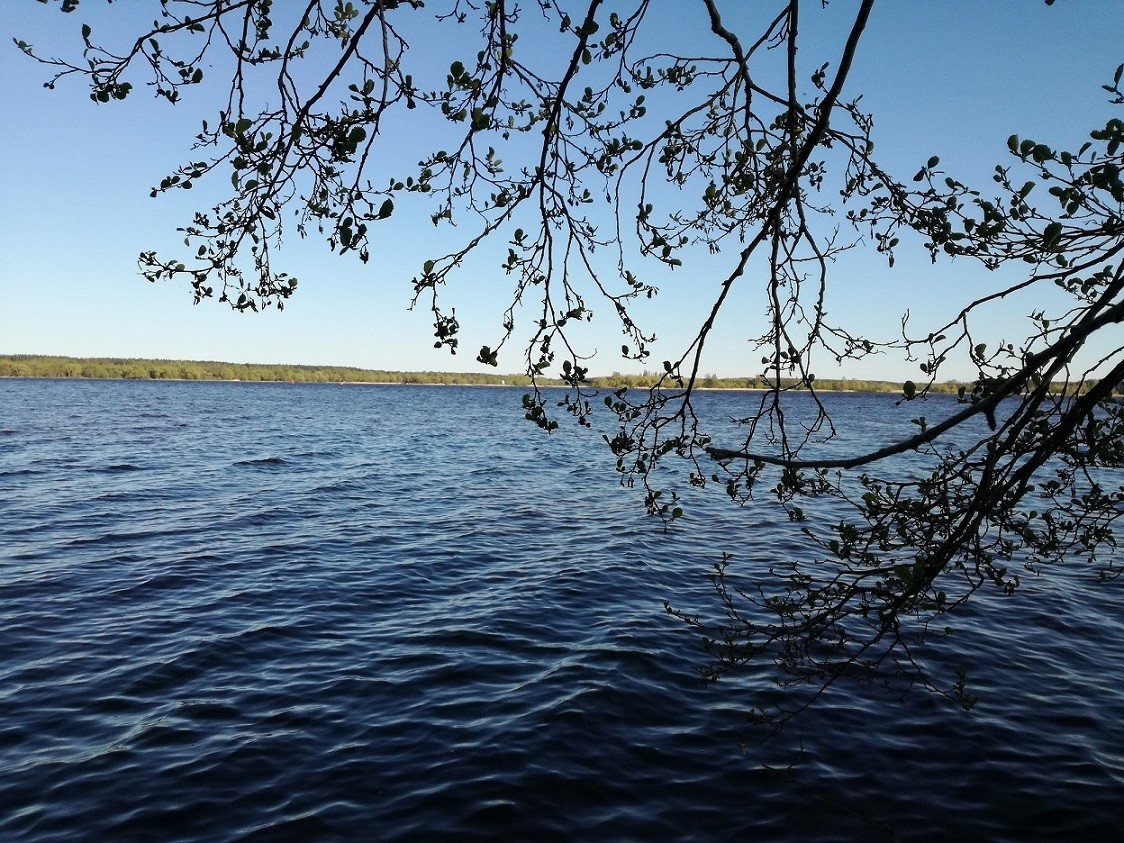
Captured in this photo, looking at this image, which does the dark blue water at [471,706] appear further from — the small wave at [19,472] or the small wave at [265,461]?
the small wave at [265,461]

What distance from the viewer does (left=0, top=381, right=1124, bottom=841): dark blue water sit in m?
8.02

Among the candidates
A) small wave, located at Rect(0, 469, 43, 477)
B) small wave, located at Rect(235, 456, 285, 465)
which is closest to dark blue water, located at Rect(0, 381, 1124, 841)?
small wave, located at Rect(0, 469, 43, 477)

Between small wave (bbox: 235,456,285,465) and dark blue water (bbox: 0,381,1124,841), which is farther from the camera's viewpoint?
small wave (bbox: 235,456,285,465)

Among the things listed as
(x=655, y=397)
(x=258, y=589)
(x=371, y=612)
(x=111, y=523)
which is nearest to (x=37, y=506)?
(x=111, y=523)

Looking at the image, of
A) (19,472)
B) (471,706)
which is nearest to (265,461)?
(19,472)

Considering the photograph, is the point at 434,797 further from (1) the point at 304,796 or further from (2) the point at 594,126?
(2) the point at 594,126

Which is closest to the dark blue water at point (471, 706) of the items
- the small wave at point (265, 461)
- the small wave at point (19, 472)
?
the small wave at point (19, 472)

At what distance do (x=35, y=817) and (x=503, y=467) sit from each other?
104 ft

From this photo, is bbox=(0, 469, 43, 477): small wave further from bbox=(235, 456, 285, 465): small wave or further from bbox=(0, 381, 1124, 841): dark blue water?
bbox=(0, 381, 1124, 841): dark blue water

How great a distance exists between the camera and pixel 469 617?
46.6 ft

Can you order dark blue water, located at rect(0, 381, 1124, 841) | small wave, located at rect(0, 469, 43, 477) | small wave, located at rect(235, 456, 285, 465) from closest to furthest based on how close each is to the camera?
dark blue water, located at rect(0, 381, 1124, 841)
small wave, located at rect(0, 469, 43, 477)
small wave, located at rect(235, 456, 285, 465)

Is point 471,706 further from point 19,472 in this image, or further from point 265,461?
point 265,461

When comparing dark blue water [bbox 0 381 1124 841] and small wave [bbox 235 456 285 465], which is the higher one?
small wave [bbox 235 456 285 465]

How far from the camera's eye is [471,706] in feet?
34.3
